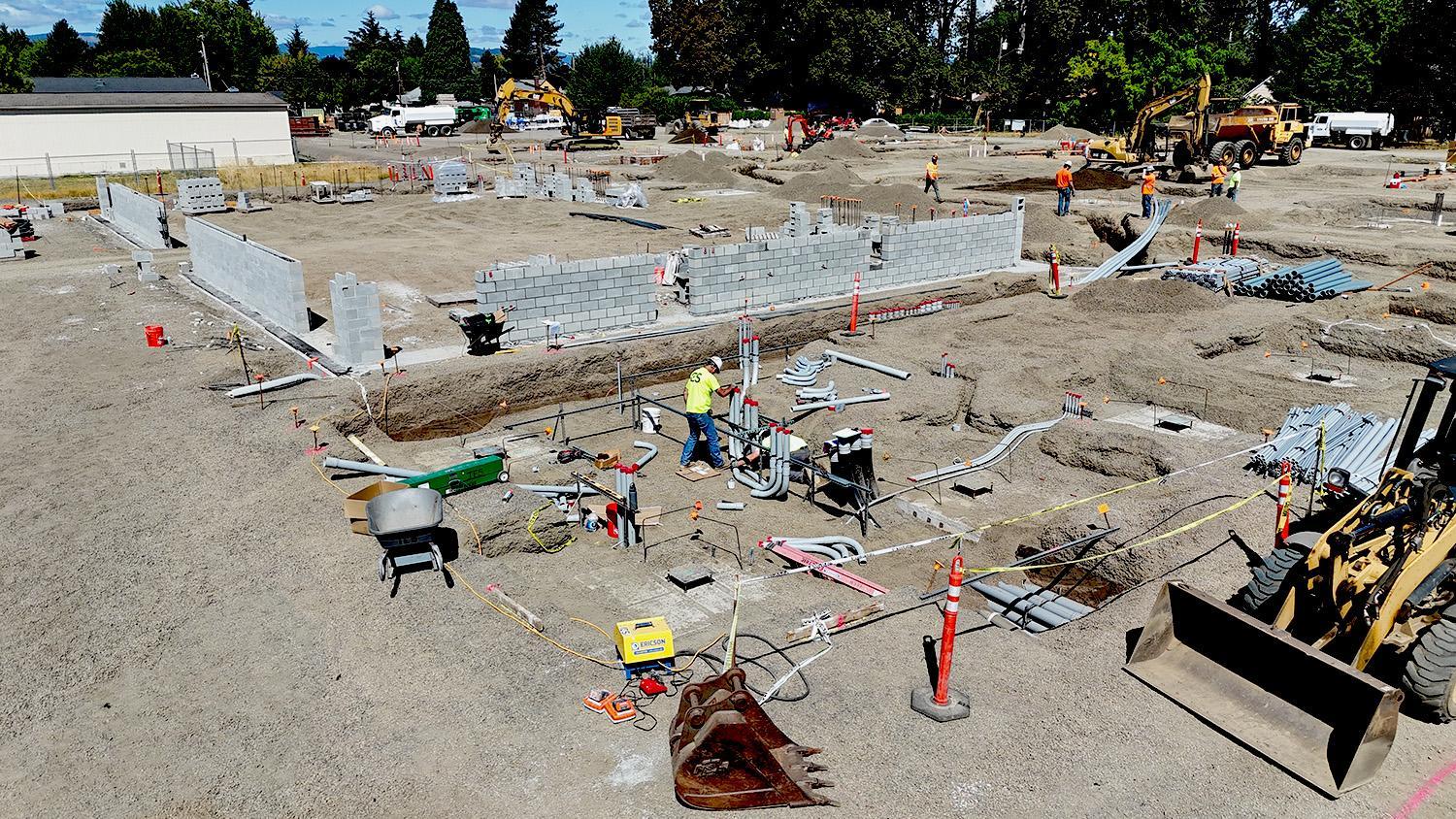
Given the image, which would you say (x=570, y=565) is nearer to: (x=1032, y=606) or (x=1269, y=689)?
(x=1032, y=606)

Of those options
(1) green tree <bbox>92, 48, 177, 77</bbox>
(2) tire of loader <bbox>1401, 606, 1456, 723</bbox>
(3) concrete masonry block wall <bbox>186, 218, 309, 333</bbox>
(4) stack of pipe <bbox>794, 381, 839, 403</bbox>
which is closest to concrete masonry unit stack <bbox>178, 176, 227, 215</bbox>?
(3) concrete masonry block wall <bbox>186, 218, 309, 333</bbox>

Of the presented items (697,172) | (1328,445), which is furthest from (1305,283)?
(697,172)

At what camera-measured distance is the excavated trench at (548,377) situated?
48.8ft

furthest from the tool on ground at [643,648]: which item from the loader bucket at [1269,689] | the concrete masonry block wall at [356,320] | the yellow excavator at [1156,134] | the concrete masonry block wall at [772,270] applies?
the yellow excavator at [1156,134]

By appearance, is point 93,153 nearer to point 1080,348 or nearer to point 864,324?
point 864,324

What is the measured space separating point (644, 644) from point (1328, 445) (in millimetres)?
8720

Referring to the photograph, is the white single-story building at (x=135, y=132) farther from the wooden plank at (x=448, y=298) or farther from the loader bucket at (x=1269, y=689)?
the loader bucket at (x=1269, y=689)

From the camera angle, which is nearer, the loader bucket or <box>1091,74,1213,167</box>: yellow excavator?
the loader bucket

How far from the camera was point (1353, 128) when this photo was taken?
49.6 m

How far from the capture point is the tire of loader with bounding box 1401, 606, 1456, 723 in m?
6.89

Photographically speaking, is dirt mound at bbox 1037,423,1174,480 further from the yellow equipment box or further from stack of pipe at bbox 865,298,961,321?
the yellow equipment box

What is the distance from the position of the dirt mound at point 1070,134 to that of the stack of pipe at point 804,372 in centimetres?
4495

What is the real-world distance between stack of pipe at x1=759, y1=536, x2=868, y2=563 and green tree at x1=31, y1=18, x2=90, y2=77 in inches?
3763

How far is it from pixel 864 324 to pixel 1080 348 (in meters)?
4.30
